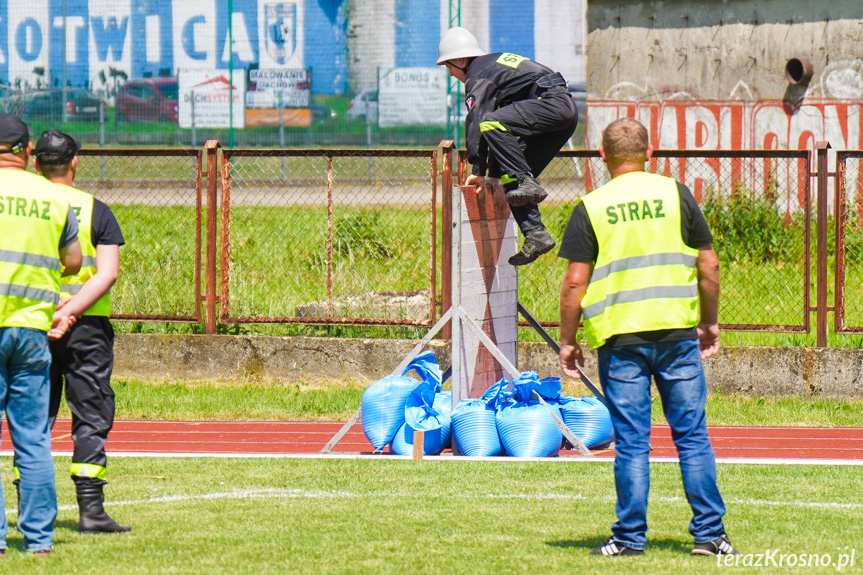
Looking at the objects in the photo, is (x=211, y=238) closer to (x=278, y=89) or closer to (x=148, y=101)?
(x=278, y=89)

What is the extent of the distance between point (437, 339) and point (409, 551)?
5.68 meters

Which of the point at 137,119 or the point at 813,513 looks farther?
the point at 137,119

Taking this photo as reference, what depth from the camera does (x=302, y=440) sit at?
9250 millimetres

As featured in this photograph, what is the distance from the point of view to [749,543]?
5.74m

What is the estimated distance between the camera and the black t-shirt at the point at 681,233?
541 centimetres

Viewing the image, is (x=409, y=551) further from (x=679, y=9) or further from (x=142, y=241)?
(x=679, y=9)

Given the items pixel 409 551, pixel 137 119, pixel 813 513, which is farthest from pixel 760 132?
pixel 137 119

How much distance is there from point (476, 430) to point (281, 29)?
74.9 ft

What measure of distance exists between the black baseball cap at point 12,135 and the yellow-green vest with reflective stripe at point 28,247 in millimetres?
97

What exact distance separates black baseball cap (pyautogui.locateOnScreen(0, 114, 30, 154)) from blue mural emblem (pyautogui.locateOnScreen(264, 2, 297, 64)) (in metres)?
24.5

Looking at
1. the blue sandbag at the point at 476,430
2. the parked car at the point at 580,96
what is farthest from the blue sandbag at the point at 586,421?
the parked car at the point at 580,96

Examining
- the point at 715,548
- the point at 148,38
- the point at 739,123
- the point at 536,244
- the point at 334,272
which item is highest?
the point at 148,38

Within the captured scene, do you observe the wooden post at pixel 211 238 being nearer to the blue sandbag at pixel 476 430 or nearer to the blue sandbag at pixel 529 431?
the blue sandbag at pixel 476 430

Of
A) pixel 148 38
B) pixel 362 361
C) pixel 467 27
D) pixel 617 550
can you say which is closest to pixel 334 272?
pixel 362 361
